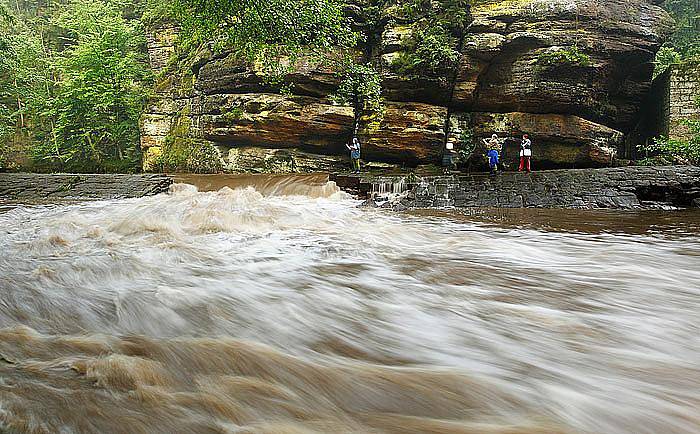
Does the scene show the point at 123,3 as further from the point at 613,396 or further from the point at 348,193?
the point at 613,396

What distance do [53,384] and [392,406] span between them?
1.49m

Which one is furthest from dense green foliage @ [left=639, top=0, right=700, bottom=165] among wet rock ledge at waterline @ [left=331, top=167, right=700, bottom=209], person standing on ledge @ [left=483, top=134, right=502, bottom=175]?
person standing on ledge @ [left=483, top=134, right=502, bottom=175]

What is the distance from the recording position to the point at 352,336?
8.66 feet

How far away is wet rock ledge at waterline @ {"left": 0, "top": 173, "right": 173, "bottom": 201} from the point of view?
12.0 metres

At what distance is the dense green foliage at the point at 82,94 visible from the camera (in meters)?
20.4

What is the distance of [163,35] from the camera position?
20.5 meters

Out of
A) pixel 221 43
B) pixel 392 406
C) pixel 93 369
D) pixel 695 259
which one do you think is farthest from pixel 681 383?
pixel 221 43

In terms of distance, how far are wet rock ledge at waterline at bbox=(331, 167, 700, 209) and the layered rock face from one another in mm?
4397

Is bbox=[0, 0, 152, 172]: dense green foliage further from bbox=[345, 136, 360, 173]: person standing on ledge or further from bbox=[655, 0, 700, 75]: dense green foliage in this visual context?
bbox=[655, 0, 700, 75]: dense green foliage

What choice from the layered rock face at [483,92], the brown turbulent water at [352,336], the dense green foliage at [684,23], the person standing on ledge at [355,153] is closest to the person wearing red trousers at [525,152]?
the layered rock face at [483,92]

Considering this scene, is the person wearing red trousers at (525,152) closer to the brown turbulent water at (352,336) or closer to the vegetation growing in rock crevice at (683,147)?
the vegetation growing in rock crevice at (683,147)

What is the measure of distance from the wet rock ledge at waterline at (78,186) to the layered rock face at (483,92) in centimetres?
435

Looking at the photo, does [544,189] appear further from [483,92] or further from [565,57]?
[565,57]

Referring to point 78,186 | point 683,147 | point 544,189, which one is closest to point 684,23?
point 683,147
